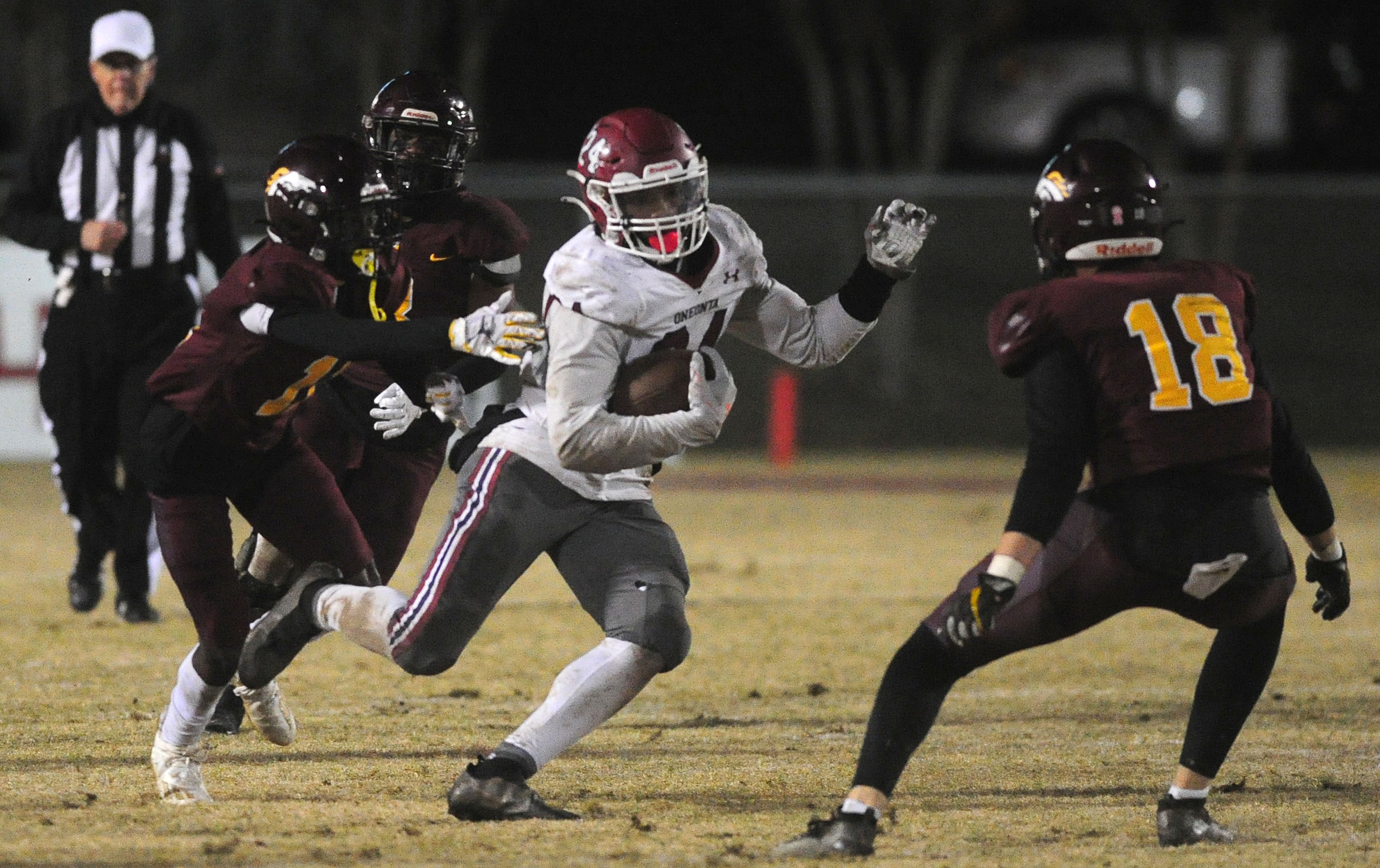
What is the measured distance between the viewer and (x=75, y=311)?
276 inches

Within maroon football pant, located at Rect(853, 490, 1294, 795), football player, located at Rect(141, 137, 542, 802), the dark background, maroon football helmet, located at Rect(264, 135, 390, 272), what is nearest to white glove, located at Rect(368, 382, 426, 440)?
football player, located at Rect(141, 137, 542, 802)

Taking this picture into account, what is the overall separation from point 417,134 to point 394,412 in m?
0.86

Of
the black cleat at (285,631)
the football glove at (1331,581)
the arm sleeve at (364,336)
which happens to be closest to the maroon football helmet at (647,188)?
the arm sleeve at (364,336)

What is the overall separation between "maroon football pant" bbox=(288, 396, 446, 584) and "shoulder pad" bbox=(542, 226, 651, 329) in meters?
1.15

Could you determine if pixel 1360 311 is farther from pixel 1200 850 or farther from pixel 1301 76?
pixel 1200 850

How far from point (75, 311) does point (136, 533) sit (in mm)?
854

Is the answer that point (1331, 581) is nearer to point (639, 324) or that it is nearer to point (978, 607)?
point (978, 607)

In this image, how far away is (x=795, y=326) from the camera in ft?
14.7

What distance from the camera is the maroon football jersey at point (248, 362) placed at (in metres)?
4.31

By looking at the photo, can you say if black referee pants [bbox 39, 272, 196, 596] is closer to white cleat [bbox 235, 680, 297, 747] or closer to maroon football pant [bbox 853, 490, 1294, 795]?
white cleat [bbox 235, 680, 297, 747]

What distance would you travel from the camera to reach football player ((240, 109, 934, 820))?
4.06 metres

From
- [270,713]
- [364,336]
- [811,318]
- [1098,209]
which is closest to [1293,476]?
[1098,209]

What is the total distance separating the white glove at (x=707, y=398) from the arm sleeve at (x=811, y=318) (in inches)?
14.3

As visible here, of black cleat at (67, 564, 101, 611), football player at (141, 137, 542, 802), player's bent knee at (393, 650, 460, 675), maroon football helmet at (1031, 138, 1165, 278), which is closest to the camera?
maroon football helmet at (1031, 138, 1165, 278)
